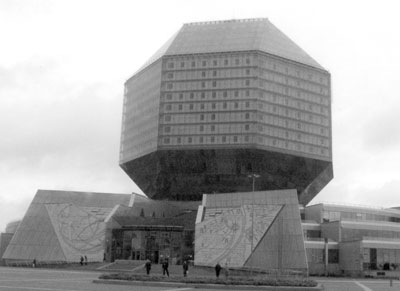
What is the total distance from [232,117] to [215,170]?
10319 mm

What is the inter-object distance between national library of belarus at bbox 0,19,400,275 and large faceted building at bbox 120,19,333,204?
200 millimetres

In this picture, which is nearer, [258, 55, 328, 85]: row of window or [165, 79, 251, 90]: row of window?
[165, 79, 251, 90]: row of window

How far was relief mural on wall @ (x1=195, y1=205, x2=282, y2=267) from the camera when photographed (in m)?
77.9

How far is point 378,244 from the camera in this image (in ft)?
261

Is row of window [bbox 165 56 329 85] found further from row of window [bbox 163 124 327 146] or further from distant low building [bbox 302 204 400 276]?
distant low building [bbox 302 204 400 276]

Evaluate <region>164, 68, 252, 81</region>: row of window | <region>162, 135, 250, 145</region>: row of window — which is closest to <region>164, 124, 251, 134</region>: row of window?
<region>162, 135, 250, 145</region>: row of window

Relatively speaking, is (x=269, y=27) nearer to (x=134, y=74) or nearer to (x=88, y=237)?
(x=134, y=74)

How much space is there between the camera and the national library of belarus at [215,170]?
83.8 meters

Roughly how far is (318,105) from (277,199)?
137 feet

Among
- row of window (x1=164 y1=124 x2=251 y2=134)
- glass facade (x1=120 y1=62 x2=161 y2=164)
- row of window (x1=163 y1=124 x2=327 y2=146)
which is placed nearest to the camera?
row of window (x1=164 y1=124 x2=251 y2=134)

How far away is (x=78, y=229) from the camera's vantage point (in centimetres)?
9019

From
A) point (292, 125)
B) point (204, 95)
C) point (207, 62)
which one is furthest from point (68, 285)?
point (292, 125)

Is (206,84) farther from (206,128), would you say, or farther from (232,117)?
(206,128)

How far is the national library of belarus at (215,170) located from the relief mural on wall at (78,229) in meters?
0.18
